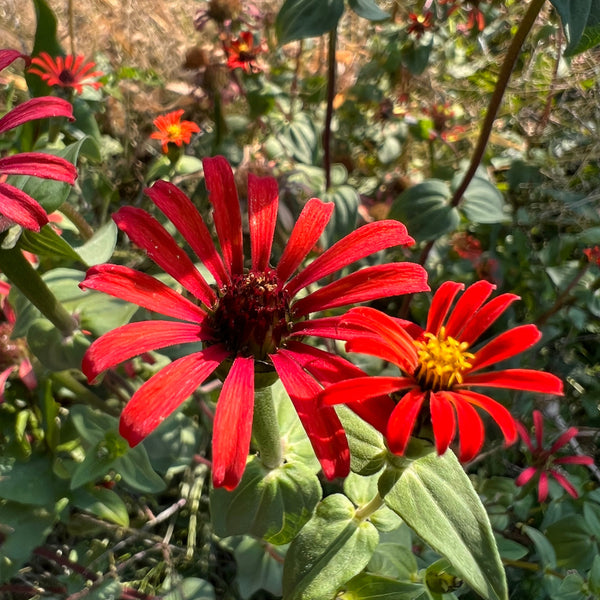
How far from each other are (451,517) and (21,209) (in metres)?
0.63

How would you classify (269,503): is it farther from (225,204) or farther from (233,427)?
(225,204)

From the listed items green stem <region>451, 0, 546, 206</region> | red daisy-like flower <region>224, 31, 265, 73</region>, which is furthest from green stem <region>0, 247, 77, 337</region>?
red daisy-like flower <region>224, 31, 265, 73</region>

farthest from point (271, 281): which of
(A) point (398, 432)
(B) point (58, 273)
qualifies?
(B) point (58, 273)

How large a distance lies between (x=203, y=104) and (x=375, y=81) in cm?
63

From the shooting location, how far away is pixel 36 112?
0.81 meters

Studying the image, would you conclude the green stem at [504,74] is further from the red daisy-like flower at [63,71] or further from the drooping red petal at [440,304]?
the red daisy-like flower at [63,71]

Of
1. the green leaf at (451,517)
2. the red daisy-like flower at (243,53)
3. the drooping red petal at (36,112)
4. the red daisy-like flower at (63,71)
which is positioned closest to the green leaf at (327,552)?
the green leaf at (451,517)

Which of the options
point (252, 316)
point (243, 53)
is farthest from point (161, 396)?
point (243, 53)

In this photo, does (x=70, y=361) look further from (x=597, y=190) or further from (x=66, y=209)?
(x=597, y=190)

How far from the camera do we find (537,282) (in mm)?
1642

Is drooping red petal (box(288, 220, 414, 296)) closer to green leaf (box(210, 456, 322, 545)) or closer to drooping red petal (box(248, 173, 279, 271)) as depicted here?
drooping red petal (box(248, 173, 279, 271))

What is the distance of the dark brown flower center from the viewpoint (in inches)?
29.1

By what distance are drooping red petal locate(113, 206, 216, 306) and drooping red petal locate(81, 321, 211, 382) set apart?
0.08 m

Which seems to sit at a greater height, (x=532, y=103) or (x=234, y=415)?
A: (x=532, y=103)
